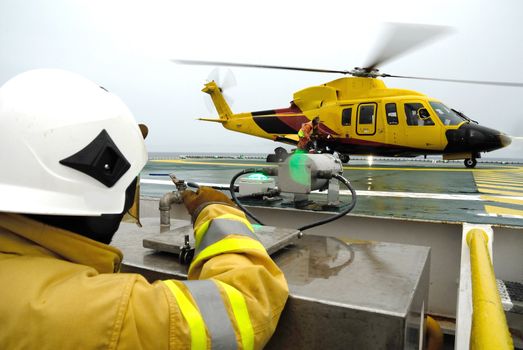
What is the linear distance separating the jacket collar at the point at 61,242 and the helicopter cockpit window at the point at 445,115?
10.5 metres

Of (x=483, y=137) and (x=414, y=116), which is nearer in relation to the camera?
(x=483, y=137)

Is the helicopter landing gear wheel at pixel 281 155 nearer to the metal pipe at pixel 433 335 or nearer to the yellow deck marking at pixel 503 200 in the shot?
the metal pipe at pixel 433 335

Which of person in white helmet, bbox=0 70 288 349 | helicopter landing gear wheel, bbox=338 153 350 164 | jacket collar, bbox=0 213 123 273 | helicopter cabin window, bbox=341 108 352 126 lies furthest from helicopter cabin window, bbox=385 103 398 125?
jacket collar, bbox=0 213 123 273

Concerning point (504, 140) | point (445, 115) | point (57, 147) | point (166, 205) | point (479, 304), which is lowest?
point (479, 304)

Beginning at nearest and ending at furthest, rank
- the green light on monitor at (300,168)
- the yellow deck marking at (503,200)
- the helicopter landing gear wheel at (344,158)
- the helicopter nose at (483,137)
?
1. the green light on monitor at (300,168)
2. the yellow deck marking at (503,200)
3. the helicopter nose at (483,137)
4. the helicopter landing gear wheel at (344,158)

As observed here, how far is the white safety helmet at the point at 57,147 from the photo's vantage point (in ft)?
3.23

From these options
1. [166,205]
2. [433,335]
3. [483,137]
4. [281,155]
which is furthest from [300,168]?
[483,137]

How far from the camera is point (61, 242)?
0.96 m

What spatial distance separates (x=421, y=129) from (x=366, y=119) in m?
1.54

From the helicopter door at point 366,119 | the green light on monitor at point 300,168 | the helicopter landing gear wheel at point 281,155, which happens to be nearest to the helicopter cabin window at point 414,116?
the helicopter door at point 366,119

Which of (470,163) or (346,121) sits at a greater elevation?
(346,121)

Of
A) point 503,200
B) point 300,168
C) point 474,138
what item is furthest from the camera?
point 474,138

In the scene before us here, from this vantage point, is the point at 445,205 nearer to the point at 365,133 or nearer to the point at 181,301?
the point at 181,301

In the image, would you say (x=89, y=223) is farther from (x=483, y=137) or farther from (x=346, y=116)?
(x=483, y=137)
